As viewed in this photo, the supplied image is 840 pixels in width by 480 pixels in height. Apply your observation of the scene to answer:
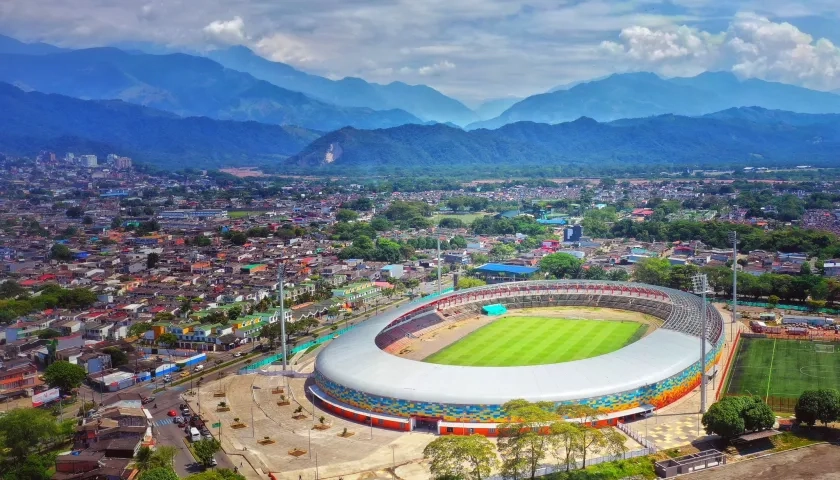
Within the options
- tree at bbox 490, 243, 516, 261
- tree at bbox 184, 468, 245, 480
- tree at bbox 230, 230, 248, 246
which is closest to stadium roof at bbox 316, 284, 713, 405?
tree at bbox 184, 468, 245, 480

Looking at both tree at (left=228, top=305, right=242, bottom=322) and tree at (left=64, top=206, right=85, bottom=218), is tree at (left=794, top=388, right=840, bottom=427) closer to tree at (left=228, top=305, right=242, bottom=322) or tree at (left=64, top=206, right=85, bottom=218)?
tree at (left=228, top=305, right=242, bottom=322)

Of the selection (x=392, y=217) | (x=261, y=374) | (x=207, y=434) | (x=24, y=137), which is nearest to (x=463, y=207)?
(x=392, y=217)

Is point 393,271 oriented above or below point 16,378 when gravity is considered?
below

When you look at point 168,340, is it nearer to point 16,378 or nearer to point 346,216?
point 16,378

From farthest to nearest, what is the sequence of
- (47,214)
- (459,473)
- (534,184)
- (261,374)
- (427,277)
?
1. (534,184)
2. (47,214)
3. (427,277)
4. (261,374)
5. (459,473)

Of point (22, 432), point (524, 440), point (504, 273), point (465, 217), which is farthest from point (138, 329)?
point (465, 217)

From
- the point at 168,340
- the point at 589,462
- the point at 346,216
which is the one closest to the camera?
the point at 589,462

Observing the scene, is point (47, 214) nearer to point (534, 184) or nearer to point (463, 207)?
point (463, 207)
